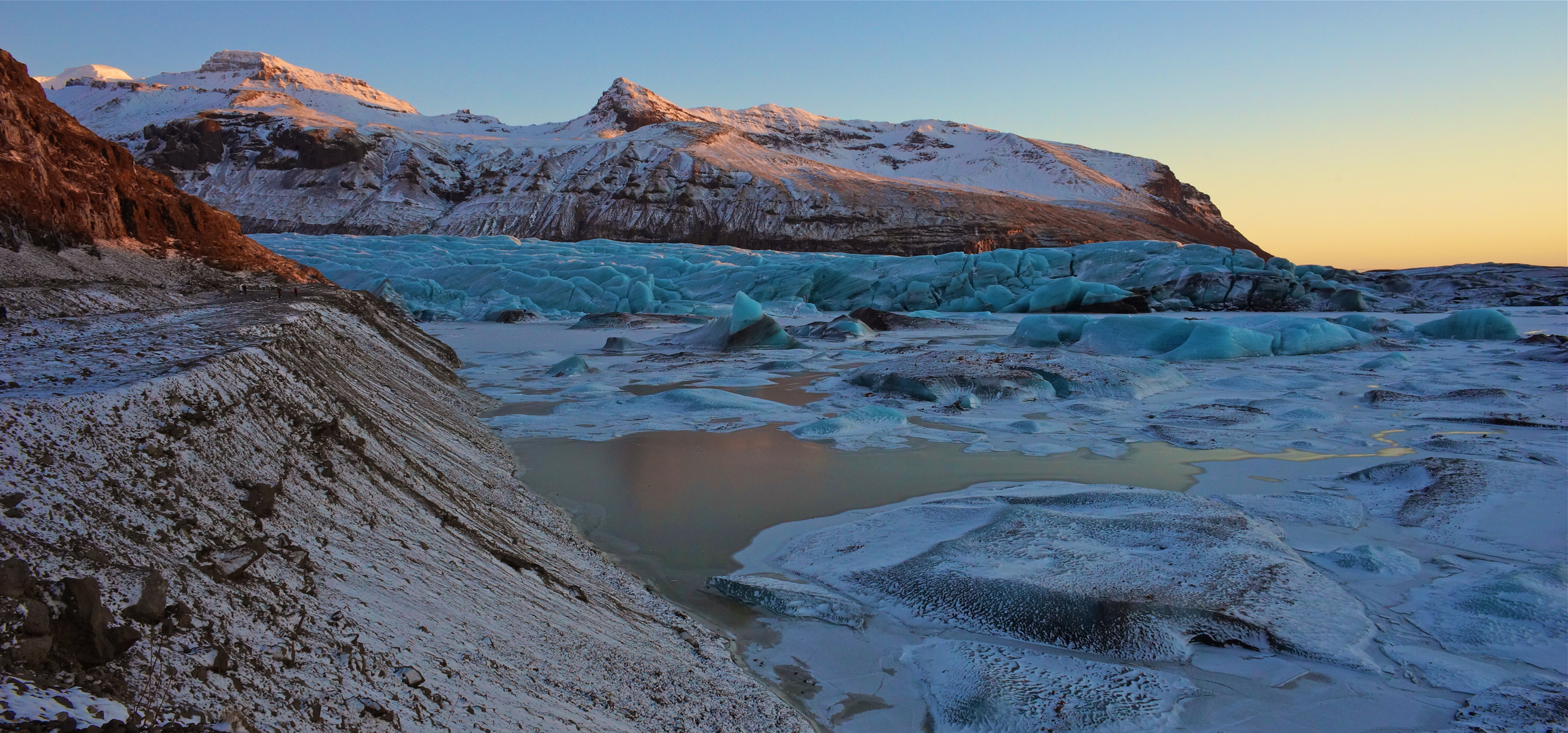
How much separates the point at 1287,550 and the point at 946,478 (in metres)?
1.29

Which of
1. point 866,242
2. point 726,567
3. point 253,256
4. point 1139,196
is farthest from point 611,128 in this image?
point 726,567

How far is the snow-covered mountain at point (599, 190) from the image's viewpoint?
3816 centimetres

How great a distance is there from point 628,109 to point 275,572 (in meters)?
68.9

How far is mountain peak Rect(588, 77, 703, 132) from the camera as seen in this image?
65312 millimetres

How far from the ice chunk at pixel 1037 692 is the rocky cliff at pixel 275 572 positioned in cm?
37

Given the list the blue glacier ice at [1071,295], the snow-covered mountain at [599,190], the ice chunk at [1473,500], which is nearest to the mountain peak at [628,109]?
the snow-covered mountain at [599,190]

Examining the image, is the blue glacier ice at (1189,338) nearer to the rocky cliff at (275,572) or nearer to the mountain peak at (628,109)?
the rocky cliff at (275,572)

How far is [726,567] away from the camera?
8.30ft

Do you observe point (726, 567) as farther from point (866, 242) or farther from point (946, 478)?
point (866, 242)

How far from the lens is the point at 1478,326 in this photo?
9320 millimetres

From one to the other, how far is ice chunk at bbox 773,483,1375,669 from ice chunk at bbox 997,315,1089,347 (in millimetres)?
5956

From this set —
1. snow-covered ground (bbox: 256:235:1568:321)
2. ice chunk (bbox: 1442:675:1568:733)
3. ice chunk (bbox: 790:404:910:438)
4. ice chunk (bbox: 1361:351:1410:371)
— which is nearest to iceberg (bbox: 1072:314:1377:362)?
ice chunk (bbox: 1361:351:1410:371)

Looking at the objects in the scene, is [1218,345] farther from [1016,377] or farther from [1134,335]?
[1016,377]

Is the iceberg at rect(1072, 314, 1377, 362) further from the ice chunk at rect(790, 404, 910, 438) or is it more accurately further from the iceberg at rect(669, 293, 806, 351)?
the ice chunk at rect(790, 404, 910, 438)
